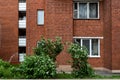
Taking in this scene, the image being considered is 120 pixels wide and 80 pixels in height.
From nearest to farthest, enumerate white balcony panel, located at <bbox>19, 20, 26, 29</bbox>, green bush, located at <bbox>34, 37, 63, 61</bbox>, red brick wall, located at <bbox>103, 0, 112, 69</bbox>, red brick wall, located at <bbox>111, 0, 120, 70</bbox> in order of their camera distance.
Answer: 1. green bush, located at <bbox>34, 37, 63, 61</bbox>
2. red brick wall, located at <bbox>111, 0, 120, 70</bbox>
3. red brick wall, located at <bbox>103, 0, 112, 69</bbox>
4. white balcony panel, located at <bbox>19, 20, 26, 29</bbox>

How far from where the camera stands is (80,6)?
1112 inches

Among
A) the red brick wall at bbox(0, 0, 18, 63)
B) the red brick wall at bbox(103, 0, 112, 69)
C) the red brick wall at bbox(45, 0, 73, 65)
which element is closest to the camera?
the red brick wall at bbox(103, 0, 112, 69)

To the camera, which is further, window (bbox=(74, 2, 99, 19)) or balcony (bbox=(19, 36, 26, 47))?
balcony (bbox=(19, 36, 26, 47))

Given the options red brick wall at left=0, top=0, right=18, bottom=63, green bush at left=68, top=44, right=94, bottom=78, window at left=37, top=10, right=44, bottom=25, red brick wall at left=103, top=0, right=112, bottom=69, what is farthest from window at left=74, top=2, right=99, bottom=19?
red brick wall at left=0, top=0, right=18, bottom=63

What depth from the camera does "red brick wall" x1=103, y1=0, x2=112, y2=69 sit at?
84.2 ft

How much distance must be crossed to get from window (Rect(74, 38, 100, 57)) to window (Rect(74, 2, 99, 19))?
6.74ft

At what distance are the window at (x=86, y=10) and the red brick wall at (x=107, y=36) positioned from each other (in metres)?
→ 0.97

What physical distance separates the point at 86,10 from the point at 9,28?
Answer: 14.3 metres

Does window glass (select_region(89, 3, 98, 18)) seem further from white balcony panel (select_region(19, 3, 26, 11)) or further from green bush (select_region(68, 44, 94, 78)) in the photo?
white balcony panel (select_region(19, 3, 26, 11))

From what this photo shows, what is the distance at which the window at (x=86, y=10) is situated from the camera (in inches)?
1105

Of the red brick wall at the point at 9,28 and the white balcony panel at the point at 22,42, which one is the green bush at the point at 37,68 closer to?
the white balcony panel at the point at 22,42

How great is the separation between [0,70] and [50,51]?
3413mm

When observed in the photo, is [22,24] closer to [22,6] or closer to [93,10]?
[22,6]

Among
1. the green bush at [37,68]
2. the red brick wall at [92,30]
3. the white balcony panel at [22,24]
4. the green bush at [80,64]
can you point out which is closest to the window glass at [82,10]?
the red brick wall at [92,30]
